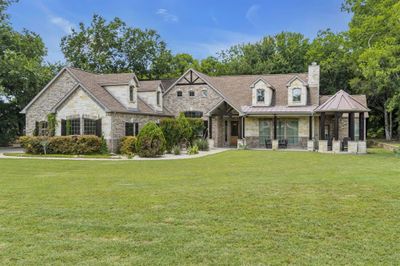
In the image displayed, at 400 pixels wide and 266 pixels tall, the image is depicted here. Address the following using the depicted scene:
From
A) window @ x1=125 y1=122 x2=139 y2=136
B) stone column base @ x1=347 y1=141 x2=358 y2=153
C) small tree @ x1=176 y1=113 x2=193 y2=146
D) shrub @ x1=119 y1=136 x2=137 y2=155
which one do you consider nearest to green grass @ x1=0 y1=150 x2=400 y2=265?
shrub @ x1=119 y1=136 x2=137 y2=155

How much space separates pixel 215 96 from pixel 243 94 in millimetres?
2742

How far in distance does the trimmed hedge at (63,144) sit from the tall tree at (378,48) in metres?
18.4

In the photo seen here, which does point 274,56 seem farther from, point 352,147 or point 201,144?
point 352,147

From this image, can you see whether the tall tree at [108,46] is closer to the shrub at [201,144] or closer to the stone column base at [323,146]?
the shrub at [201,144]

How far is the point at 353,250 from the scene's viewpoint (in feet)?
15.8

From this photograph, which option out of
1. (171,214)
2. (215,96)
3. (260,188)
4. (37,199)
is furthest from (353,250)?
(215,96)

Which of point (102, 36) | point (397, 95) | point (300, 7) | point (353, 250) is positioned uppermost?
point (102, 36)

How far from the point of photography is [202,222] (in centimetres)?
612

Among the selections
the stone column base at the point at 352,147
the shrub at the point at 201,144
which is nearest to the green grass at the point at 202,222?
the stone column base at the point at 352,147

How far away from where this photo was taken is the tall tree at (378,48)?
25641 millimetres

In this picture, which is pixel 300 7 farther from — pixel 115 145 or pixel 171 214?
pixel 171 214

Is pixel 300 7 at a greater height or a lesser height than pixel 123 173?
greater

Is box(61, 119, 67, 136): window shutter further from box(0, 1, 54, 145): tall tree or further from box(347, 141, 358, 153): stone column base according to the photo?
box(347, 141, 358, 153): stone column base

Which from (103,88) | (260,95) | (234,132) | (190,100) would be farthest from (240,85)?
(103,88)
